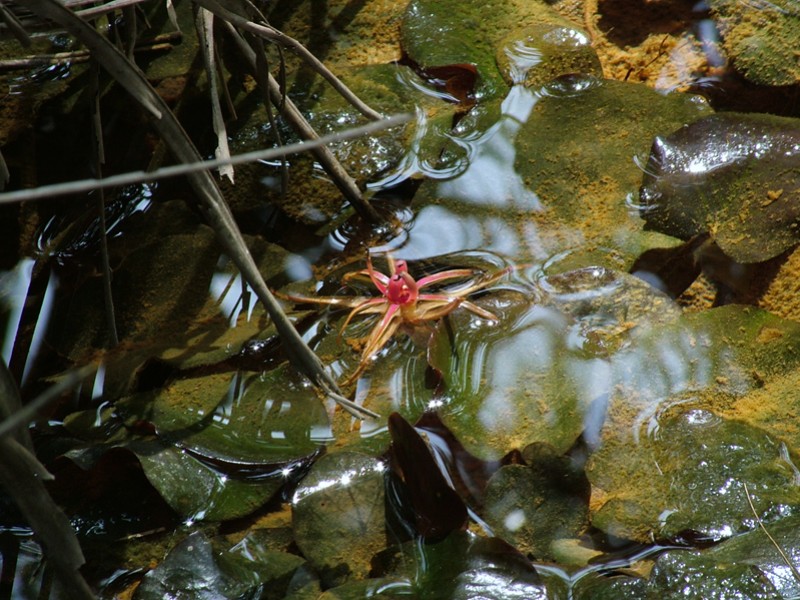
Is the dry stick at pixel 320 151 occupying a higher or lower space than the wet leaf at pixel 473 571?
higher

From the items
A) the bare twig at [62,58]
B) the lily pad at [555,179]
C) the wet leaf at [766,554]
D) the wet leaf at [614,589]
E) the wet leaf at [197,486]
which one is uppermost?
the bare twig at [62,58]

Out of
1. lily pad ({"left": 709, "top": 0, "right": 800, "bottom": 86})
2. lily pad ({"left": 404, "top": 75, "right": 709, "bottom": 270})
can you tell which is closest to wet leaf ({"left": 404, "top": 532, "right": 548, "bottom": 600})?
lily pad ({"left": 404, "top": 75, "right": 709, "bottom": 270})

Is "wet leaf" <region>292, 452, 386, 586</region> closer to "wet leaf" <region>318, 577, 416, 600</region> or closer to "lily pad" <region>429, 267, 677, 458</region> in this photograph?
"wet leaf" <region>318, 577, 416, 600</region>

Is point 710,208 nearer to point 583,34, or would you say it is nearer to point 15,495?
point 583,34

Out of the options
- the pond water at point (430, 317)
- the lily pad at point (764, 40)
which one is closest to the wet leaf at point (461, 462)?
the pond water at point (430, 317)

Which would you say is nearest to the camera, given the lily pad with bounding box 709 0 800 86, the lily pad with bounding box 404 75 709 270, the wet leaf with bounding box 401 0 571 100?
the lily pad with bounding box 404 75 709 270

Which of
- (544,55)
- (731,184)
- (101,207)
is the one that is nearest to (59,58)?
(101,207)

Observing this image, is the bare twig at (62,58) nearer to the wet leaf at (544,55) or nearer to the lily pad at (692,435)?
the wet leaf at (544,55)
